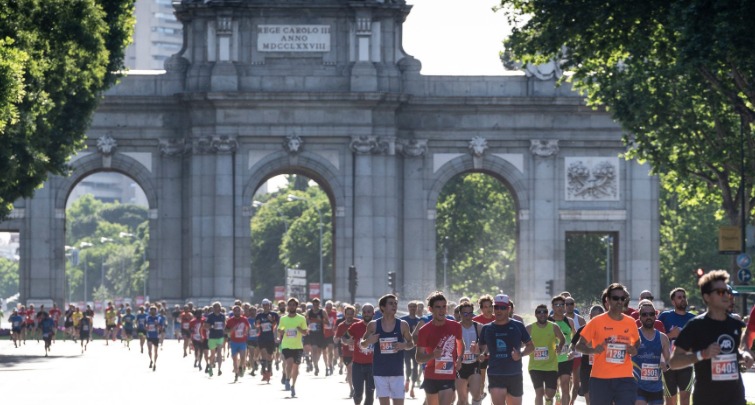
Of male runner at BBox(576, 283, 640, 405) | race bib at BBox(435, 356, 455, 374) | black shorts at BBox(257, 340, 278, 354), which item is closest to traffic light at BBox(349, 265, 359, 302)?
black shorts at BBox(257, 340, 278, 354)

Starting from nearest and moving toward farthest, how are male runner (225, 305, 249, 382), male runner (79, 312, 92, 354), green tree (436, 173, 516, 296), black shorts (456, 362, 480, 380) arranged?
black shorts (456, 362, 480, 380)
male runner (225, 305, 249, 382)
male runner (79, 312, 92, 354)
green tree (436, 173, 516, 296)

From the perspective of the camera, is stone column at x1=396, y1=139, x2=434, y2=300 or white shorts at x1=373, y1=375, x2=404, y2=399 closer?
white shorts at x1=373, y1=375, x2=404, y2=399

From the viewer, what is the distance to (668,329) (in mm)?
18281

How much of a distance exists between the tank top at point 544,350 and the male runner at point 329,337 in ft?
47.9

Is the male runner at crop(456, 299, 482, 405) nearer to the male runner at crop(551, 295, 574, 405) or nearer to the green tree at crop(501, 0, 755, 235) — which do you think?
the male runner at crop(551, 295, 574, 405)

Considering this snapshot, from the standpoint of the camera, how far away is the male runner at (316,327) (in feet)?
105

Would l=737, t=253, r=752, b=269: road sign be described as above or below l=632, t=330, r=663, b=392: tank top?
above

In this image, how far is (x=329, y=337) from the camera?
1435 inches

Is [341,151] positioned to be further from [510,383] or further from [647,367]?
[647,367]

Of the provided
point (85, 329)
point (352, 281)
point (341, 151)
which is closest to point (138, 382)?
point (85, 329)

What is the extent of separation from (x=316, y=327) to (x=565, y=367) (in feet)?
45.5

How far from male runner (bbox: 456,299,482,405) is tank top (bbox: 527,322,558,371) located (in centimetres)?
84

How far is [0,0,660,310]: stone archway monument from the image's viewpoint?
53.5 m

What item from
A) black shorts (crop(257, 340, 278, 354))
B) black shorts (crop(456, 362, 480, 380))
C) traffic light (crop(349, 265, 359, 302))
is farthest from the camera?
traffic light (crop(349, 265, 359, 302))
